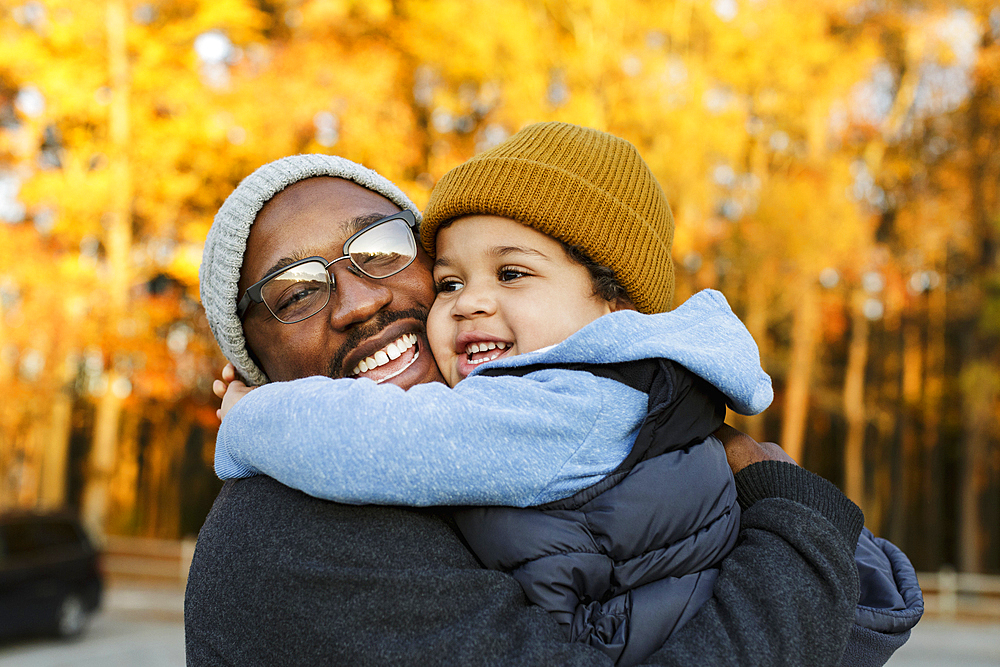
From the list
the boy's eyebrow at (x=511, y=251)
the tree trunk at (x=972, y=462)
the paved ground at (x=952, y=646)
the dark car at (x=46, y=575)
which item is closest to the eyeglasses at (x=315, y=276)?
the boy's eyebrow at (x=511, y=251)

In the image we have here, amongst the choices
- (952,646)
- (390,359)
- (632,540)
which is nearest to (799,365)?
(952,646)

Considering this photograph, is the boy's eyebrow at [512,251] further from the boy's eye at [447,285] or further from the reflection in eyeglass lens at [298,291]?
the reflection in eyeglass lens at [298,291]

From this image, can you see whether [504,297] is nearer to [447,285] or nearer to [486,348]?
[486,348]

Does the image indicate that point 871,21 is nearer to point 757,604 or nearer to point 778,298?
point 778,298

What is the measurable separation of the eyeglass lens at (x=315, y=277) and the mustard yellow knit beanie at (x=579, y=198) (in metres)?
0.12

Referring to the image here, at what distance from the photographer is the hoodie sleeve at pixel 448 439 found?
135 centimetres

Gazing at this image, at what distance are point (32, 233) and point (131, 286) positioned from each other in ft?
5.86

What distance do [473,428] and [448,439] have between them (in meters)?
0.05

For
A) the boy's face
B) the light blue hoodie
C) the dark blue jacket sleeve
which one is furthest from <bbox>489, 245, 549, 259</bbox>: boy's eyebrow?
the dark blue jacket sleeve

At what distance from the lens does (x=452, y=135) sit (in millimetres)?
13062

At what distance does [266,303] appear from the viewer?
6.63 ft

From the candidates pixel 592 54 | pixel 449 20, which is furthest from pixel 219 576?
pixel 449 20

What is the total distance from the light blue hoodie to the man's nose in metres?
0.46

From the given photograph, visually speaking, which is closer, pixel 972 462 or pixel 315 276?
pixel 315 276
